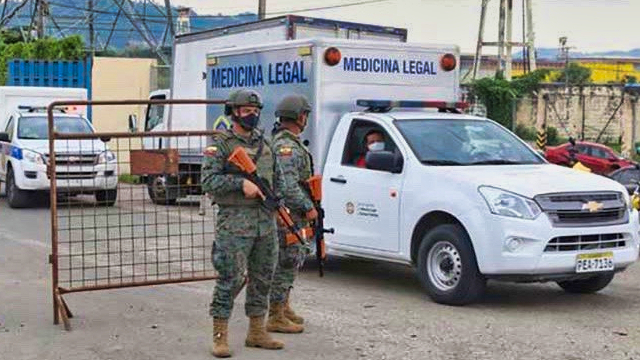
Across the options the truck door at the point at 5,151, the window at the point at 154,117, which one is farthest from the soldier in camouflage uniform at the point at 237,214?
the window at the point at 154,117

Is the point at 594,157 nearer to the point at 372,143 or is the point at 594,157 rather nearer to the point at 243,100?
the point at 372,143

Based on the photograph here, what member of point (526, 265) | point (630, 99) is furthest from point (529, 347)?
point (630, 99)

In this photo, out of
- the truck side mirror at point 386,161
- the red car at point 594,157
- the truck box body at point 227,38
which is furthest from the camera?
the red car at point 594,157

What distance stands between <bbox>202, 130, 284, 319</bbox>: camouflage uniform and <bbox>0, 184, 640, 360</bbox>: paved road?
57 centimetres

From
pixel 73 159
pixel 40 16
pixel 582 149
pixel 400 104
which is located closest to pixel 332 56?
pixel 400 104

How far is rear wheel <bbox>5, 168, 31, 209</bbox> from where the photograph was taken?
61.1 feet

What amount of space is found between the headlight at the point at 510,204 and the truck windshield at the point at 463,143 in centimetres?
89

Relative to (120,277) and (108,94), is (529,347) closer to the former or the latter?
(120,277)

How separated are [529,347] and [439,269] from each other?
6.05 ft

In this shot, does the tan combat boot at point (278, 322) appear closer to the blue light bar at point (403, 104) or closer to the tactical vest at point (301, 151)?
the tactical vest at point (301, 151)

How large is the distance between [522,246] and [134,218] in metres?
3.60

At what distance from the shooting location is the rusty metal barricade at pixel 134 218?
8461 mm

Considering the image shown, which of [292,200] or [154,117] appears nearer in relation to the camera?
[292,200]

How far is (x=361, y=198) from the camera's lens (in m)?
10.1
